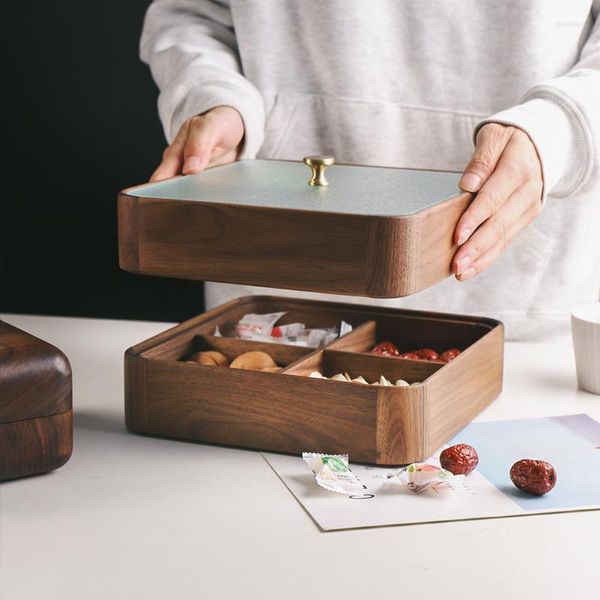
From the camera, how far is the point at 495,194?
1.29 metres

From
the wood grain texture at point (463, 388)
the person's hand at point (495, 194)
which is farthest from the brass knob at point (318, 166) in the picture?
the wood grain texture at point (463, 388)

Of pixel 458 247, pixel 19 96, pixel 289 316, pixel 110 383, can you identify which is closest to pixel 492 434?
pixel 458 247

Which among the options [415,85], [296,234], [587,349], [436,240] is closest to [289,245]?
[296,234]

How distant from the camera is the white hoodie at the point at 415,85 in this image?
183 centimetres

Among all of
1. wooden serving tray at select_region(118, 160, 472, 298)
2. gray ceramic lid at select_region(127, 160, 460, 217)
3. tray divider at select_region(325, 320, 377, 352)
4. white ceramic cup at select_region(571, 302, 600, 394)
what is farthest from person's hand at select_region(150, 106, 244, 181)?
white ceramic cup at select_region(571, 302, 600, 394)

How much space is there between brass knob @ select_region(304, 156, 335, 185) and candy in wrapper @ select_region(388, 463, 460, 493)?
37 cm

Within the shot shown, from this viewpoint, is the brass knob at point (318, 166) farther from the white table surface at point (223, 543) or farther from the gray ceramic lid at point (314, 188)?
the white table surface at point (223, 543)

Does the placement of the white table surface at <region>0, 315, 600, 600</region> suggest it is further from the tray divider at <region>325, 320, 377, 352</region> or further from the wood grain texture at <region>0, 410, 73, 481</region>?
the tray divider at <region>325, 320, 377, 352</region>

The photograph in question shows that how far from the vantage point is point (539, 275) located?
1.93m

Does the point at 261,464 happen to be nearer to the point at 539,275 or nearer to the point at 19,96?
the point at 539,275

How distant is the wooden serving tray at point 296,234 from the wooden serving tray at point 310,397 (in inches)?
4.9

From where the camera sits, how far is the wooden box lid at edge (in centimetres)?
113

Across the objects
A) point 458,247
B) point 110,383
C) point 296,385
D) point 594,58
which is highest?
point 594,58

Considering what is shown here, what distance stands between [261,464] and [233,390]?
90 millimetres
